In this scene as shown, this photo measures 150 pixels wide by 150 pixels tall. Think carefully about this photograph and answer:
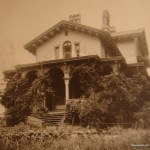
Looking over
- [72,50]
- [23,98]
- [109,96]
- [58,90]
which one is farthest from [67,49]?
[109,96]

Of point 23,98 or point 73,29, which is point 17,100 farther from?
point 73,29

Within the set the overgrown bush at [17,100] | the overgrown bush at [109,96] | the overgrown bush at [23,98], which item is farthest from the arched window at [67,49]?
the overgrown bush at [17,100]

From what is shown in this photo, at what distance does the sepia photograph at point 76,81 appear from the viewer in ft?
33.1

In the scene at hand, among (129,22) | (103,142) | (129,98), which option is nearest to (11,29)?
(129,22)

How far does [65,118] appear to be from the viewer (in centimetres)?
1509

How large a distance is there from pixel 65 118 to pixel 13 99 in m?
3.55

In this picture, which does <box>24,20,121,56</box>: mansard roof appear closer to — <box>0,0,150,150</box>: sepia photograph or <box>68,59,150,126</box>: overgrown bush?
<box>0,0,150,150</box>: sepia photograph

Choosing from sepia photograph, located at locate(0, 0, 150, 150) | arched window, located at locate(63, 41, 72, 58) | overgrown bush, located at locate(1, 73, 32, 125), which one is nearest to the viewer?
sepia photograph, located at locate(0, 0, 150, 150)

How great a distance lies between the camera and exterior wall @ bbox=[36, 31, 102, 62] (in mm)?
18344

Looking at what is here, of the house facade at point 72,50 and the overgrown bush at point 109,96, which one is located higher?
the house facade at point 72,50

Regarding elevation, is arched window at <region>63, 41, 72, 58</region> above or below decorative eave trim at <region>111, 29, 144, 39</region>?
below

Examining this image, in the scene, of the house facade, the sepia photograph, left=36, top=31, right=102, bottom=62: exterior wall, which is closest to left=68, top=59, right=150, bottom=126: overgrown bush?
the sepia photograph

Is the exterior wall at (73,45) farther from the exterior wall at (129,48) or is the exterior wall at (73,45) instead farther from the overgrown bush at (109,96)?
the exterior wall at (129,48)

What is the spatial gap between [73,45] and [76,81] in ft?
7.61
